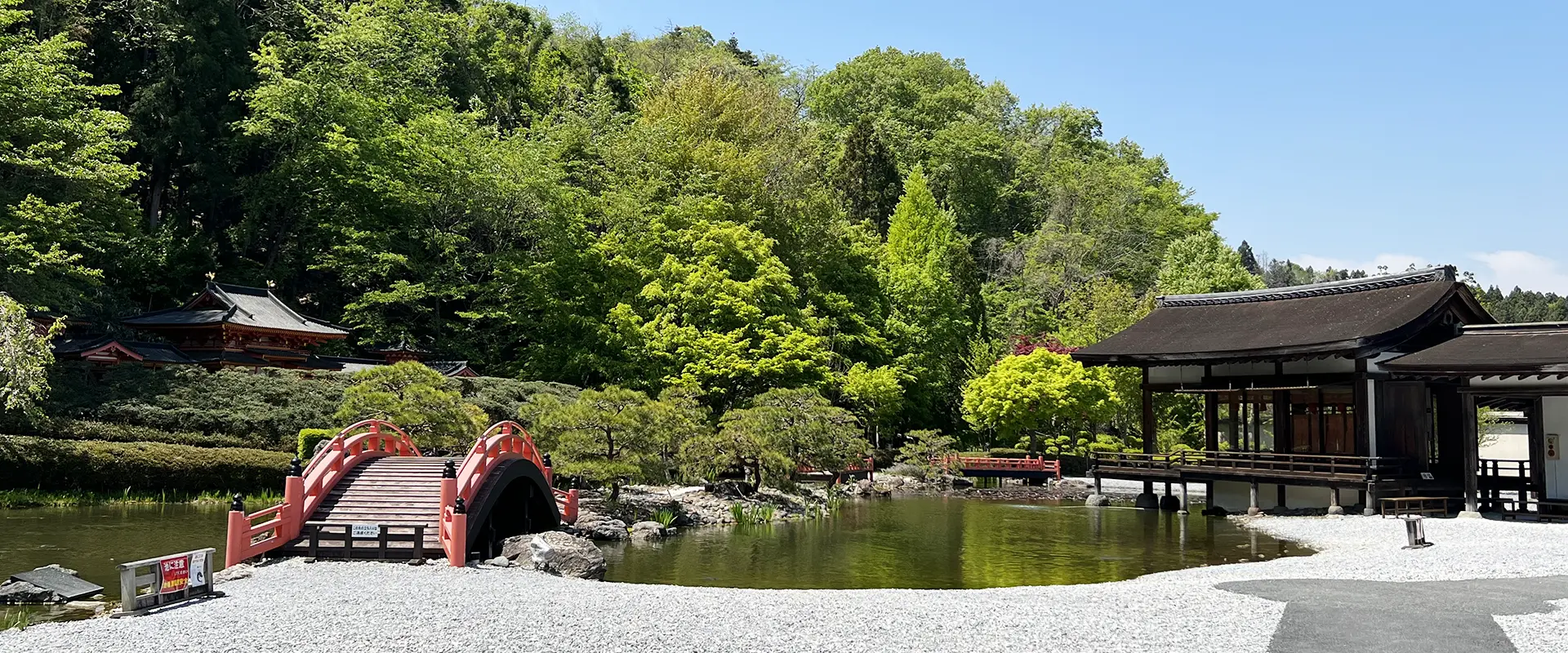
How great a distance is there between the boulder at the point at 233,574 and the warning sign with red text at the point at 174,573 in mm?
1329

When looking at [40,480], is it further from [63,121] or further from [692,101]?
[692,101]

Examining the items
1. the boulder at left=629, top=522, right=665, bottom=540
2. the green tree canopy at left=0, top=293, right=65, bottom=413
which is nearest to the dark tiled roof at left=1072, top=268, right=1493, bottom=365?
the boulder at left=629, top=522, right=665, bottom=540

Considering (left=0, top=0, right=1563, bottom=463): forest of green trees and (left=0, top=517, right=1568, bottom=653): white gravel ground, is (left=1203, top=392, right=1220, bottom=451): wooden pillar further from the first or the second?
(left=0, top=517, right=1568, bottom=653): white gravel ground

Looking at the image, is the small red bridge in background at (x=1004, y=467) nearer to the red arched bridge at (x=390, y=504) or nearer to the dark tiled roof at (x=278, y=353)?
the red arched bridge at (x=390, y=504)

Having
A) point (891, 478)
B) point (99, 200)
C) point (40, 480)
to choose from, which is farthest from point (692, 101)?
point (40, 480)

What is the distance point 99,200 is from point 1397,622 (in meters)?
34.8

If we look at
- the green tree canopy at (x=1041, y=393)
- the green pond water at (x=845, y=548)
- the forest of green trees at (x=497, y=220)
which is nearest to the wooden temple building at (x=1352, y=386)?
the green pond water at (x=845, y=548)

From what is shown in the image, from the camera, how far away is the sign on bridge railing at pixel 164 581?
1084 cm

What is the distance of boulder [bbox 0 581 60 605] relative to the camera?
42.0 feet

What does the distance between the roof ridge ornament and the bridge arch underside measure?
19052 mm

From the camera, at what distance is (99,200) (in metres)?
32.0

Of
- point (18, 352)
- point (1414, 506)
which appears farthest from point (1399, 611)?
point (18, 352)

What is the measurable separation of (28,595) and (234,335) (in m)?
20.4

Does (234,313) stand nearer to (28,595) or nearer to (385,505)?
(385,505)
